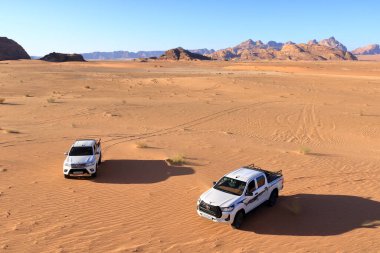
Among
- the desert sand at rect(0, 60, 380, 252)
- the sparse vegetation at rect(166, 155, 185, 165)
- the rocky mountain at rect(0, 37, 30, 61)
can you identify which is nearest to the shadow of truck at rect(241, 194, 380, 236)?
the desert sand at rect(0, 60, 380, 252)

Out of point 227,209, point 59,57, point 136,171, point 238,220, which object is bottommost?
point 136,171

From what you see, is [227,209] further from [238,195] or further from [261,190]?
[261,190]

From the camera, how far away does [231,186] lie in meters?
12.1

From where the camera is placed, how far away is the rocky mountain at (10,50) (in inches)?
4557

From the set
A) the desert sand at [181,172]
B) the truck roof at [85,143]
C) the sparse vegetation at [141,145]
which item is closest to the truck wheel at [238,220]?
the desert sand at [181,172]

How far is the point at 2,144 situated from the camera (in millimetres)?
20250

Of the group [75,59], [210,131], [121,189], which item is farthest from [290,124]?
[75,59]

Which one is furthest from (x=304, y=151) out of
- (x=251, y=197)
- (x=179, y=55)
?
(x=179, y=55)

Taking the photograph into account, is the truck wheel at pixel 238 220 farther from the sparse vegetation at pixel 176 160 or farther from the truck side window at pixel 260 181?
the sparse vegetation at pixel 176 160

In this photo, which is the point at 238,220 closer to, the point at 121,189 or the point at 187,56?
the point at 121,189

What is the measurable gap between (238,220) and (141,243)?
2.90 metres

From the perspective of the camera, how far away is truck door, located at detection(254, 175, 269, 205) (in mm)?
12205

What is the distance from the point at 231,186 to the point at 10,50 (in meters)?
124

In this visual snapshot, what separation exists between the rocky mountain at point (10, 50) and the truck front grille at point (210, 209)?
117m
